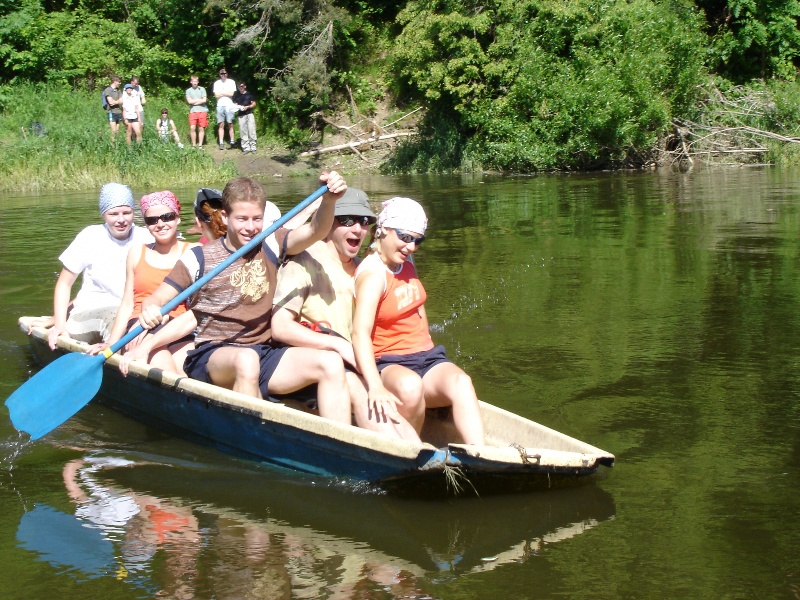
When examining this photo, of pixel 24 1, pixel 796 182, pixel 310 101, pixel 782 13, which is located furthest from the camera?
pixel 24 1

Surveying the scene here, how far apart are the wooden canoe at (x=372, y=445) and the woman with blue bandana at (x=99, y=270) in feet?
3.59

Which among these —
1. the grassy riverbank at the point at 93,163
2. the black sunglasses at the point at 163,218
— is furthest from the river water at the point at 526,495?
the grassy riverbank at the point at 93,163

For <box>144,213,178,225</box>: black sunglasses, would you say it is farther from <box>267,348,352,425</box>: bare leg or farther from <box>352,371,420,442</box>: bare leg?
<box>352,371,420,442</box>: bare leg

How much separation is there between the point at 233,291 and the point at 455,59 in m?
18.7

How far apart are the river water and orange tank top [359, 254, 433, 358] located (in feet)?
2.23

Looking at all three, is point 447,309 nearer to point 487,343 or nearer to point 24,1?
point 487,343

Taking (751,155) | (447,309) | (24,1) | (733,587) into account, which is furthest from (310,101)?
(733,587)

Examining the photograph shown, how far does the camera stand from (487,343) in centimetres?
682

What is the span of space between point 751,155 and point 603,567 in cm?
1824

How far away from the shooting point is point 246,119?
2434cm

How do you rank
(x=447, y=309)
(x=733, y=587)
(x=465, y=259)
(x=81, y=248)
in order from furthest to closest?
(x=465, y=259), (x=447, y=309), (x=81, y=248), (x=733, y=587)

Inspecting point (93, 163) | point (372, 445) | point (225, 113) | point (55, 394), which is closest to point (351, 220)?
point (372, 445)

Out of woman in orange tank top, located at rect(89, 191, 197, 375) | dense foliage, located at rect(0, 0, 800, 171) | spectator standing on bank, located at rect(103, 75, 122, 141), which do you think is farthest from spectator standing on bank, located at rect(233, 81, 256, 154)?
woman in orange tank top, located at rect(89, 191, 197, 375)

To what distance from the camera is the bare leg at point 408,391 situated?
4.38m
